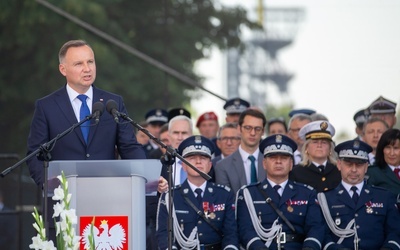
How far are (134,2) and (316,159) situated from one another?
14.7m

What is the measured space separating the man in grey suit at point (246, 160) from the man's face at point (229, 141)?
822 millimetres

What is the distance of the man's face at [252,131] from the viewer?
11.7 meters

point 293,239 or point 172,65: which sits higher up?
point 172,65

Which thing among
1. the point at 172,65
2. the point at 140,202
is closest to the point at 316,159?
the point at 140,202

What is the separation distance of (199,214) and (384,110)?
13.2 feet

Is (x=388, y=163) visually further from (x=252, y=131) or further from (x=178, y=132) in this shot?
(x=178, y=132)

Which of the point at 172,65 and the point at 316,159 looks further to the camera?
the point at 172,65

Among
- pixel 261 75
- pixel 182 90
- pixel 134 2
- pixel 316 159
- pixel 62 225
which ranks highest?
pixel 261 75

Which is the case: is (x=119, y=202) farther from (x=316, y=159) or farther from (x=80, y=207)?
(x=316, y=159)

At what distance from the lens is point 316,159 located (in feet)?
37.6

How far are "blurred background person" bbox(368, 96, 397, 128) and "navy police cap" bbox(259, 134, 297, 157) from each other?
10.2ft

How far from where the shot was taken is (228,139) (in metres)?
12.8

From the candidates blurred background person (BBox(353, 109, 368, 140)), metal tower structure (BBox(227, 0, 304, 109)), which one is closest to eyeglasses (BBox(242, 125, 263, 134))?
blurred background person (BBox(353, 109, 368, 140))

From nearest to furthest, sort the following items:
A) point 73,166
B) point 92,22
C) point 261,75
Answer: point 73,166
point 92,22
point 261,75
